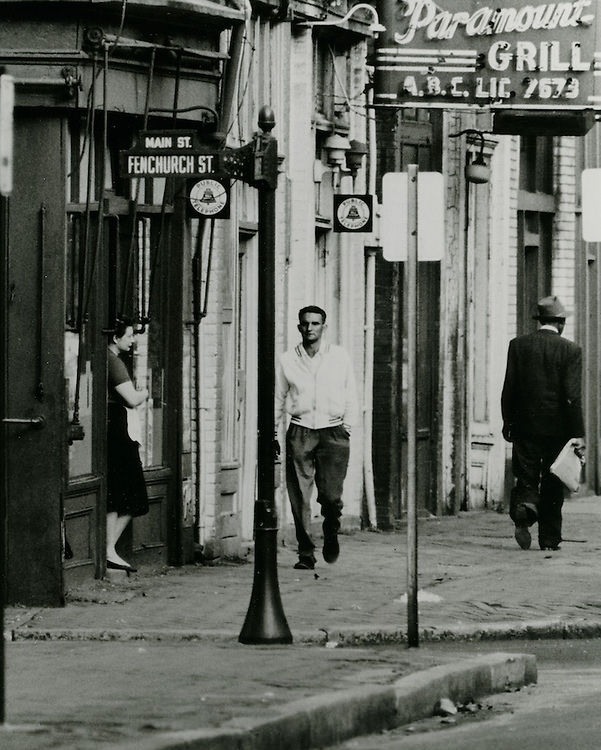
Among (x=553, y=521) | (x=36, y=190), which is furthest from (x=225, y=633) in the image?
(x=553, y=521)

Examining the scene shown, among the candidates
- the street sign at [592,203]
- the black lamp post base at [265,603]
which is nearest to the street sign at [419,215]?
the black lamp post base at [265,603]

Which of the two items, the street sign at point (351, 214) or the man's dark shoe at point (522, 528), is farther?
the street sign at point (351, 214)

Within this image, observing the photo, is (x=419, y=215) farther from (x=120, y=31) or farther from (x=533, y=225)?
(x=533, y=225)

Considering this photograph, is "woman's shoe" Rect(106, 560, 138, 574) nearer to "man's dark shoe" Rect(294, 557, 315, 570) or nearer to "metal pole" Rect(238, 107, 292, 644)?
"man's dark shoe" Rect(294, 557, 315, 570)

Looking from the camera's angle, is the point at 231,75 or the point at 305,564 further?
the point at 305,564

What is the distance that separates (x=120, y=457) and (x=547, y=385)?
464 cm

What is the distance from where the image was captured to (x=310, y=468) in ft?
53.3

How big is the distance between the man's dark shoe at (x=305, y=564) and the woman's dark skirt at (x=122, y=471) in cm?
157

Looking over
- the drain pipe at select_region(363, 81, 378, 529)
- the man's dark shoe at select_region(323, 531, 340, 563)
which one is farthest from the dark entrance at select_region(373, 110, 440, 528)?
the man's dark shoe at select_region(323, 531, 340, 563)

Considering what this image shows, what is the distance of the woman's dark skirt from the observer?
1491 centimetres

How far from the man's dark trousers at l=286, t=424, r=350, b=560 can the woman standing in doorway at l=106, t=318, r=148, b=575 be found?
1.48 meters

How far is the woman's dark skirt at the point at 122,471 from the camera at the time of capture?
14914mm

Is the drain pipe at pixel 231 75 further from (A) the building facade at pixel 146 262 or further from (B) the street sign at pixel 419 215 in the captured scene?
(B) the street sign at pixel 419 215

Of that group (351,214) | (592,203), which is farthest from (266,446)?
(351,214)
